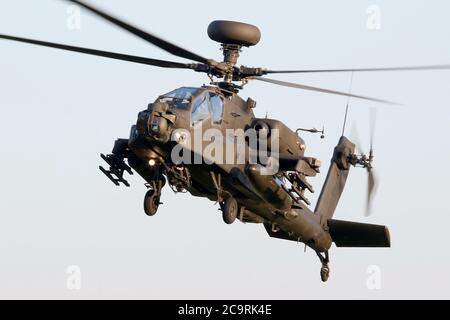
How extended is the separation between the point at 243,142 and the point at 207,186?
4.47 ft

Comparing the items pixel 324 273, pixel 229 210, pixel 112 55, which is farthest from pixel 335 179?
pixel 112 55

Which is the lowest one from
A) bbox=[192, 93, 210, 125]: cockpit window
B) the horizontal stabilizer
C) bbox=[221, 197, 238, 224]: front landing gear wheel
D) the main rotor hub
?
the horizontal stabilizer

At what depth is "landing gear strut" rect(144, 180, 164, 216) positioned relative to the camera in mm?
23375

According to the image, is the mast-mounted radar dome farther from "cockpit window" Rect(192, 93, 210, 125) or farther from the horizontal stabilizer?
the horizontal stabilizer

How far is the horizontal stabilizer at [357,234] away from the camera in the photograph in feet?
92.5

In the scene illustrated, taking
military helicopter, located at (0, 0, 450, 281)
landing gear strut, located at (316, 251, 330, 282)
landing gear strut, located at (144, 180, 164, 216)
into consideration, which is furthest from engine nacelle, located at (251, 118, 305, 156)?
landing gear strut, located at (316, 251, 330, 282)

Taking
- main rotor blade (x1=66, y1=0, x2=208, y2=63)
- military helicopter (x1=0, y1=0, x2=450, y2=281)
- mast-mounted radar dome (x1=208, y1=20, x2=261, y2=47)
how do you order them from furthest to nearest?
mast-mounted radar dome (x1=208, y1=20, x2=261, y2=47) → military helicopter (x1=0, y1=0, x2=450, y2=281) → main rotor blade (x1=66, y1=0, x2=208, y2=63)

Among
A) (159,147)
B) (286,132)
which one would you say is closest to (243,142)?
(286,132)

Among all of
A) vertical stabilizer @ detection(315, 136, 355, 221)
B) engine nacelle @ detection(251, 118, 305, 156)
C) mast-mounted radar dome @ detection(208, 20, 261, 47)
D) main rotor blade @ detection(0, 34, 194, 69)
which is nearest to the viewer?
main rotor blade @ detection(0, 34, 194, 69)

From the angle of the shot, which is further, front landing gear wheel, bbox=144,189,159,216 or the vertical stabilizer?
the vertical stabilizer

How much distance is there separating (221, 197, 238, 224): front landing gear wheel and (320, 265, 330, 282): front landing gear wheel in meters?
5.71

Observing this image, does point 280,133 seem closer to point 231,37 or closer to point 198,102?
point 198,102
